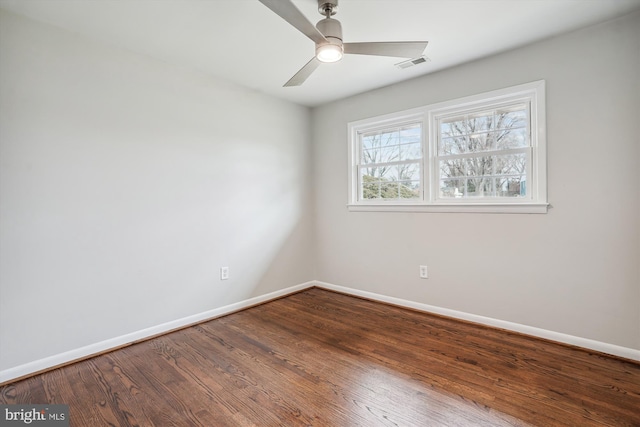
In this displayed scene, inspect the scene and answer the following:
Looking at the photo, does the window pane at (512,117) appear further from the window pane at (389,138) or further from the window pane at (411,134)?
the window pane at (389,138)

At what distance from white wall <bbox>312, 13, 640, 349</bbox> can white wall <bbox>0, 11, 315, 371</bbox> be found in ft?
6.02

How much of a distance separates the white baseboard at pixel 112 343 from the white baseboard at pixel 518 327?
1.42 m

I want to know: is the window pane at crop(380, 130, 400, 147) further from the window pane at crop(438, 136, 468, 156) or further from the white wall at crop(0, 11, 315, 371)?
the white wall at crop(0, 11, 315, 371)

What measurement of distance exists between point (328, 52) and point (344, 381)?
204 centimetres

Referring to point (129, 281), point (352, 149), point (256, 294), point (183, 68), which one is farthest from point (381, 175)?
point (129, 281)

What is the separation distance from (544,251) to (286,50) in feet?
8.80

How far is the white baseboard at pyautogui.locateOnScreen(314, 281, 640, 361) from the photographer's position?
226cm

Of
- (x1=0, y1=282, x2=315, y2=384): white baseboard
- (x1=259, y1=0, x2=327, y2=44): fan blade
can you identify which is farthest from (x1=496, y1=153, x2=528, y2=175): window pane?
(x1=0, y1=282, x2=315, y2=384): white baseboard

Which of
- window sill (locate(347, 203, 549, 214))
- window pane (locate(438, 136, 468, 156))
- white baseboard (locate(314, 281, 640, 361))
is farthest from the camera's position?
window pane (locate(438, 136, 468, 156))

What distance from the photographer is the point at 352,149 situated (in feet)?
12.6

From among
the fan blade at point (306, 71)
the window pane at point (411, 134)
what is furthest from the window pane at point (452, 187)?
the fan blade at point (306, 71)

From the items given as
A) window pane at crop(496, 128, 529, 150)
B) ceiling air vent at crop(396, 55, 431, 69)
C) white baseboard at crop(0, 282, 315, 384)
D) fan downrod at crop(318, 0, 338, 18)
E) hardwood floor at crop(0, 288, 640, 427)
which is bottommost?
hardwood floor at crop(0, 288, 640, 427)

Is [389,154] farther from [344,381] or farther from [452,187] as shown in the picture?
[344,381]

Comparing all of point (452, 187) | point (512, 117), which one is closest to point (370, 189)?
point (452, 187)
